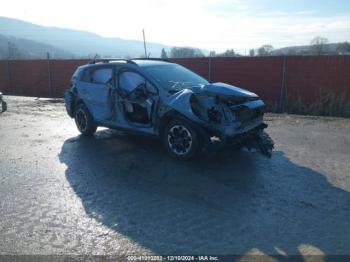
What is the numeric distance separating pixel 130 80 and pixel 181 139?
1691 mm

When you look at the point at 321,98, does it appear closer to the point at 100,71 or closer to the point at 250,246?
the point at 100,71

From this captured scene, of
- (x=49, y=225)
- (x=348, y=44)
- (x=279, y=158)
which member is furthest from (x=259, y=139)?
(x=348, y=44)

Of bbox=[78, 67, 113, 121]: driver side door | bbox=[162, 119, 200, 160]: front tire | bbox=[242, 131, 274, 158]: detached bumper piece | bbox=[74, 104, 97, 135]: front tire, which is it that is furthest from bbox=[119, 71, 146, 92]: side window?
bbox=[242, 131, 274, 158]: detached bumper piece

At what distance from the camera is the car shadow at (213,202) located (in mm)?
3787

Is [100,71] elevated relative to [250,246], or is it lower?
elevated

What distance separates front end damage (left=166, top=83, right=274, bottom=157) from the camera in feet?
19.8

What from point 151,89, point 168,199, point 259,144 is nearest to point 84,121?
point 151,89

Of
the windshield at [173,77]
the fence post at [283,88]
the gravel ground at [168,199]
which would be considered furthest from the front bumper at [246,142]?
the fence post at [283,88]

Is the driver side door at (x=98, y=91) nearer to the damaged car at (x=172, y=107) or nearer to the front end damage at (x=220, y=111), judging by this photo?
the damaged car at (x=172, y=107)

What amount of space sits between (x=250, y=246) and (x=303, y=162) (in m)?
3.23

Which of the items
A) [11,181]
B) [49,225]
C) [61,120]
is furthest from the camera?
[61,120]

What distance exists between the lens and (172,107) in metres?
6.41

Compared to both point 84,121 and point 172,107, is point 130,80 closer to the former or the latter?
point 172,107

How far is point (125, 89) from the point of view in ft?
24.1
